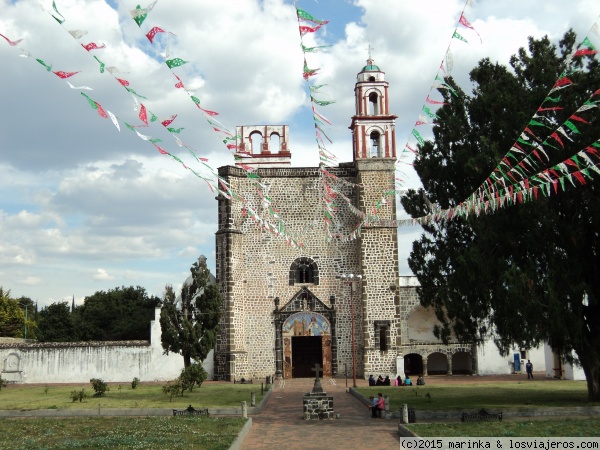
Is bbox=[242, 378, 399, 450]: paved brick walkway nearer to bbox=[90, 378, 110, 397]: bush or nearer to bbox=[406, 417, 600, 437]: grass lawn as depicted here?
bbox=[406, 417, 600, 437]: grass lawn

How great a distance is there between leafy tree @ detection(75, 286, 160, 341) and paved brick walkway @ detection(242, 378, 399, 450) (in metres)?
27.5

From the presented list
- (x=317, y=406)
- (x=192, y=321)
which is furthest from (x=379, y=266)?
(x=317, y=406)

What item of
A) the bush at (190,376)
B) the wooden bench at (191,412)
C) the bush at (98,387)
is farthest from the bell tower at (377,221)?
the wooden bench at (191,412)

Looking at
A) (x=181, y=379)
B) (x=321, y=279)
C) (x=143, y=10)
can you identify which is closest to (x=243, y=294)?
(x=321, y=279)

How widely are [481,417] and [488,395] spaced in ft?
19.3

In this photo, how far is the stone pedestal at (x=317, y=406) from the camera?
55.9ft

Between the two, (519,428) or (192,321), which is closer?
(519,428)

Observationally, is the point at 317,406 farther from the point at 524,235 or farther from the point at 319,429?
the point at 524,235

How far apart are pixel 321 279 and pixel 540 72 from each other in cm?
1553

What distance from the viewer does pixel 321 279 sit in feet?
102

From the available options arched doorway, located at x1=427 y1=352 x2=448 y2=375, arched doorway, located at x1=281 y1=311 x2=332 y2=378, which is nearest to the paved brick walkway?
arched doorway, located at x1=281 y1=311 x2=332 y2=378

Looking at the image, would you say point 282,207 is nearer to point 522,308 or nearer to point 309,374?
point 309,374

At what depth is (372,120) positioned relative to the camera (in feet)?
102

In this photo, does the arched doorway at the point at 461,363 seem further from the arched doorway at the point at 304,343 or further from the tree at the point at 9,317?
the tree at the point at 9,317
